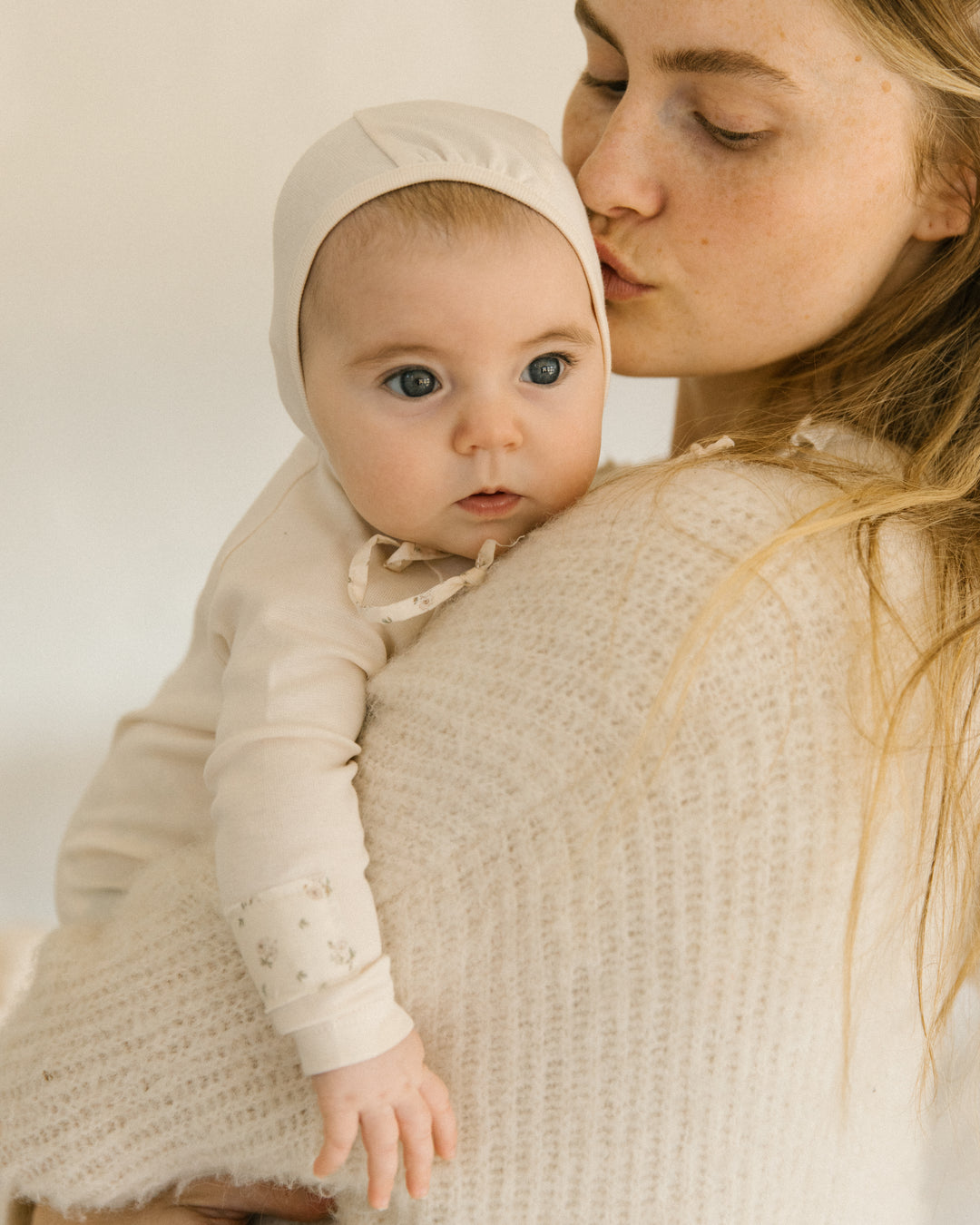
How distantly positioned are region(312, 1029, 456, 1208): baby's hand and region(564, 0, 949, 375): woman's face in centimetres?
78

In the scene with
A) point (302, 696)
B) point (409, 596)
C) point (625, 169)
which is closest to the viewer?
point (302, 696)

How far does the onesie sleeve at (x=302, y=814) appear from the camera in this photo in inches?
32.8

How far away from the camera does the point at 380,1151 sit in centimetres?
84

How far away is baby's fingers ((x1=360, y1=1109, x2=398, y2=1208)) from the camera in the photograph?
0.83 metres

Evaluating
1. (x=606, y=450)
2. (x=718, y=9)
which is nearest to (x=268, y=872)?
(x=718, y=9)

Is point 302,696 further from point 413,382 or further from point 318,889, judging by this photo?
point 413,382

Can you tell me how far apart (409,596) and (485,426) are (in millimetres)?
168

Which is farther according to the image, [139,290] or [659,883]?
[139,290]

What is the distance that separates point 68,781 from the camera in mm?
2363

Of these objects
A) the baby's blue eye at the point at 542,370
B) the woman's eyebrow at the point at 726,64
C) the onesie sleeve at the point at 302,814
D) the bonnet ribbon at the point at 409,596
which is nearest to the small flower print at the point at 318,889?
the onesie sleeve at the point at 302,814

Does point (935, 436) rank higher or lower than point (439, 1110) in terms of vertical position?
higher

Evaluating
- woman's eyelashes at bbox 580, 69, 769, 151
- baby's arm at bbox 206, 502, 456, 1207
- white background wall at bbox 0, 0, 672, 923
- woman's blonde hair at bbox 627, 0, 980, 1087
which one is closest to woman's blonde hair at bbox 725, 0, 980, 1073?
woman's blonde hair at bbox 627, 0, 980, 1087

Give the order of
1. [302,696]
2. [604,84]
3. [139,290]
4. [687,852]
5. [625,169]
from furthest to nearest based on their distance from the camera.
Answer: [139,290], [604,84], [625,169], [302,696], [687,852]

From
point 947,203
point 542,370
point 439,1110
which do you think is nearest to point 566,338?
point 542,370
